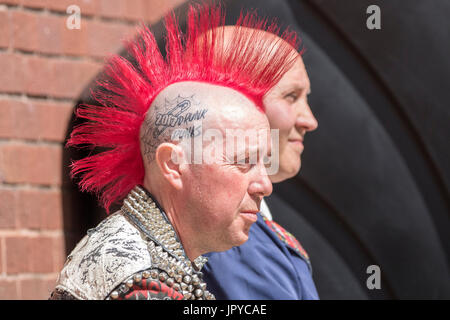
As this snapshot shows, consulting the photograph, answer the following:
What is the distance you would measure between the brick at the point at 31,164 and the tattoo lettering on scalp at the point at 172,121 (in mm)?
599

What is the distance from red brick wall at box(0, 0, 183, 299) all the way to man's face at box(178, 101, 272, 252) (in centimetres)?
65

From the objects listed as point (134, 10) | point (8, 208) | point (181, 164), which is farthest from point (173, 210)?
point (134, 10)

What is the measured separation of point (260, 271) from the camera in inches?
55.4

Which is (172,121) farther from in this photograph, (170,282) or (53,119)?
(53,119)

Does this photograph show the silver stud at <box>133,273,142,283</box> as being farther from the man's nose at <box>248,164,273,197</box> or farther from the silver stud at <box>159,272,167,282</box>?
the man's nose at <box>248,164,273,197</box>

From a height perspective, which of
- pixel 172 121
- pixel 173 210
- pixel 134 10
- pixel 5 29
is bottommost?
pixel 173 210

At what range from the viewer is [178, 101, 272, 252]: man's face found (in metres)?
1.09

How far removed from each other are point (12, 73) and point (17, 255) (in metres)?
0.43

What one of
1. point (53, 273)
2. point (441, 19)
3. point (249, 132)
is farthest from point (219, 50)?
point (441, 19)

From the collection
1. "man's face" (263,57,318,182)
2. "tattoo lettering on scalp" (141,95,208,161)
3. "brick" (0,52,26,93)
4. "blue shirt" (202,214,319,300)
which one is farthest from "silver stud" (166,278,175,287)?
"brick" (0,52,26,93)

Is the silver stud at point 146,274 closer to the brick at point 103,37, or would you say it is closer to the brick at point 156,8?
the brick at point 103,37

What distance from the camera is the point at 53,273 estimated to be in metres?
1.66

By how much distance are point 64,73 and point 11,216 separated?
0.38 metres

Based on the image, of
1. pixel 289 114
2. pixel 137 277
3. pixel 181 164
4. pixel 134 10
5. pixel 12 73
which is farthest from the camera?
pixel 134 10
